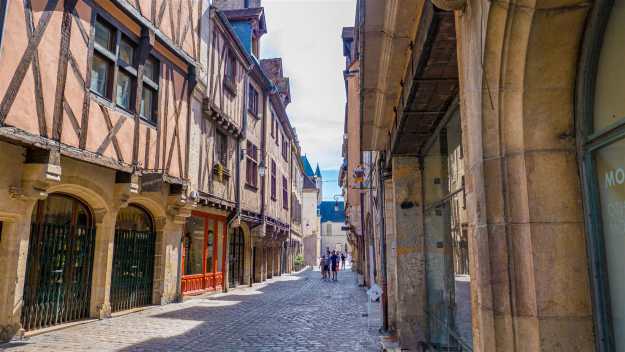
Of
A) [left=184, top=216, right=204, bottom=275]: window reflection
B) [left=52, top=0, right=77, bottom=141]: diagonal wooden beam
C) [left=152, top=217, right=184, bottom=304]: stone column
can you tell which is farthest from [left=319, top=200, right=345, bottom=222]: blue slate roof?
[left=52, top=0, right=77, bottom=141]: diagonal wooden beam

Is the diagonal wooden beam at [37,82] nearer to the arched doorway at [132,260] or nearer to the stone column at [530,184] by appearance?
the arched doorway at [132,260]

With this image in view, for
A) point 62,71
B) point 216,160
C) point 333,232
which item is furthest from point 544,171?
point 333,232

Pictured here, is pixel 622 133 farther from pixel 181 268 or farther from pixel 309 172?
pixel 309 172

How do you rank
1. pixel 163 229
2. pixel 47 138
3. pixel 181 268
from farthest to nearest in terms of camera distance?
pixel 181 268 → pixel 163 229 → pixel 47 138

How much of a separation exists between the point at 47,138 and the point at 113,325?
345 centimetres

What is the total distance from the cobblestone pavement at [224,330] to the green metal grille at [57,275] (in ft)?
1.35

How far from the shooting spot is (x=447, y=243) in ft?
15.5

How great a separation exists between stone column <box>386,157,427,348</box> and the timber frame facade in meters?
5.06

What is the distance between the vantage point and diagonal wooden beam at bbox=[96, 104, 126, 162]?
7844mm

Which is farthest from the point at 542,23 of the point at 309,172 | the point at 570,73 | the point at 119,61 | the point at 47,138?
the point at 309,172

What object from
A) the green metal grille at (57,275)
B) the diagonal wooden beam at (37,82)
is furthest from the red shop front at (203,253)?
the diagonal wooden beam at (37,82)

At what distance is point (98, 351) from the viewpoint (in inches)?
227

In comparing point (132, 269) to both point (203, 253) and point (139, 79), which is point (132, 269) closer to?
point (203, 253)

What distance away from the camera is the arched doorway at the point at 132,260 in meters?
9.36
